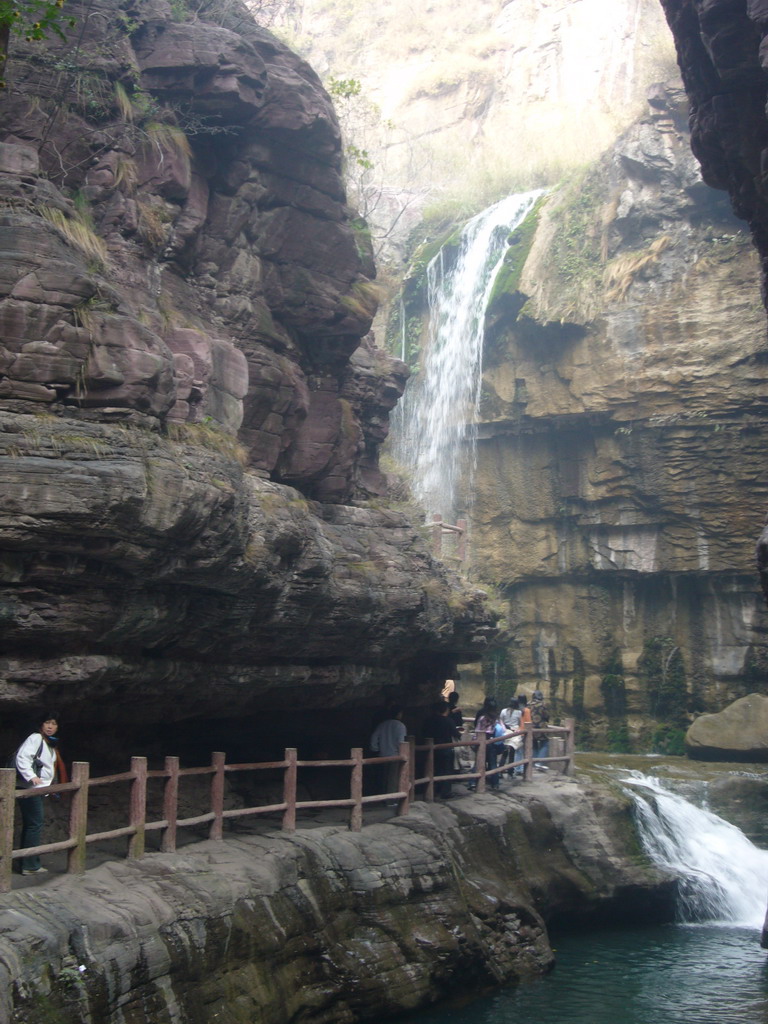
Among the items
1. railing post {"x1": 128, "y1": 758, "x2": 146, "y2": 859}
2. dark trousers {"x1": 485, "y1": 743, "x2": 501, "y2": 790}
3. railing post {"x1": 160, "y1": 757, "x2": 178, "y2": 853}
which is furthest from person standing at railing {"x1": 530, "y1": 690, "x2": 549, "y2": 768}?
railing post {"x1": 128, "y1": 758, "x2": 146, "y2": 859}

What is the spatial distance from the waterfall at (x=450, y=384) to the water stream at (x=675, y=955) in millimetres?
12909

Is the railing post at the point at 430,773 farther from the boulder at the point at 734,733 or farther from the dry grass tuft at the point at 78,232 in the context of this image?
the boulder at the point at 734,733

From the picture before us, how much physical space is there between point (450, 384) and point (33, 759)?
25.2 meters

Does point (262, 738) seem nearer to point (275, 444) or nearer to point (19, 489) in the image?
point (275, 444)

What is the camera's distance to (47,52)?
14.5 m

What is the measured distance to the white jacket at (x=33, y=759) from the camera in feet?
35.2

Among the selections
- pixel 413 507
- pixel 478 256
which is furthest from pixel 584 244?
pixel 413 507

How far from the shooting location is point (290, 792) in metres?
14.1

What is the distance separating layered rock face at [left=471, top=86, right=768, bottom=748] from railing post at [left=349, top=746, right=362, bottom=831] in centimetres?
1778

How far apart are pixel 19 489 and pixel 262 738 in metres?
7.63

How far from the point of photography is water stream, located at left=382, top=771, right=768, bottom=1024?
1386cm

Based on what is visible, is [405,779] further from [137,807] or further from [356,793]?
[137,807]

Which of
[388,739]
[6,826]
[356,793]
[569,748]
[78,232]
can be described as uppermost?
[78,232]

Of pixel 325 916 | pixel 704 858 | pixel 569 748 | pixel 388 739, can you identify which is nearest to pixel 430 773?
pixel 388 739
